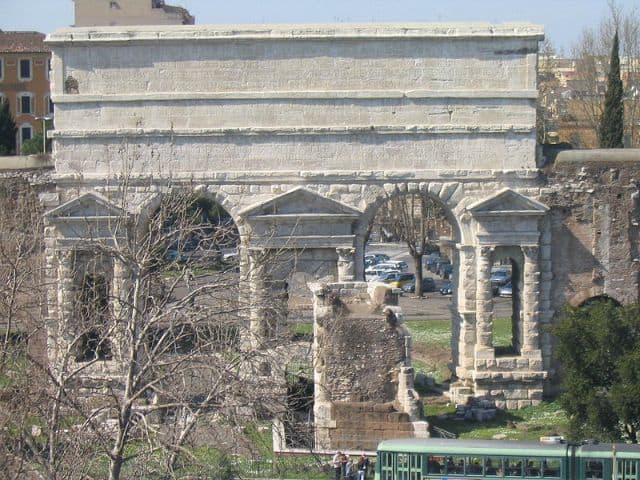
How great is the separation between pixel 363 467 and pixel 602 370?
528 centimetres

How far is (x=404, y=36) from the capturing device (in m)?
35.9

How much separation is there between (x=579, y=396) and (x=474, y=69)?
9.27 meters

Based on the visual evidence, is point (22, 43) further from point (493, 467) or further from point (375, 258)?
point (493, 467)

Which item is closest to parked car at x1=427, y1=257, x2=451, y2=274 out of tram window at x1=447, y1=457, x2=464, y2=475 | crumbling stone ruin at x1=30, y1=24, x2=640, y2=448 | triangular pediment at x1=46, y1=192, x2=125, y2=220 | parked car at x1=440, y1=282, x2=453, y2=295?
parked car at x1=440, y1=282, x2=453, y2=295

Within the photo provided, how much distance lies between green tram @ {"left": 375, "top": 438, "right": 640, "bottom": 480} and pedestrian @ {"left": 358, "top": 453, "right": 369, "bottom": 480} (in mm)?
1361

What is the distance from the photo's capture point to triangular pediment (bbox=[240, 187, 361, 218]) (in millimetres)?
35500

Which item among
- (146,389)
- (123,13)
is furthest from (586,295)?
(123,13)

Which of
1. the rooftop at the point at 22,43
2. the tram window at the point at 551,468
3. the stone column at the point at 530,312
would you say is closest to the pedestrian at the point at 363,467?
the tram window at the point at 551,468

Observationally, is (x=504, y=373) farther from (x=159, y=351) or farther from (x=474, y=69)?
(x=159, y=351)

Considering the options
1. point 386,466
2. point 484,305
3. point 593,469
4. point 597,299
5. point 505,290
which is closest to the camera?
point 593,469

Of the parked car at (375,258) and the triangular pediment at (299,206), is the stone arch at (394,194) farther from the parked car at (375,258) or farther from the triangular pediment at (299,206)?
the parked car at (375,258)

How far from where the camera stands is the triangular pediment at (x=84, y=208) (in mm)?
35344

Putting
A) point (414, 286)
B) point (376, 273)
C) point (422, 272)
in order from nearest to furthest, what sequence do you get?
1. point (414, 286)
2. point (376, 273)
3. point (422, 272)

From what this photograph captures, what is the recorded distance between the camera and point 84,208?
117ft
